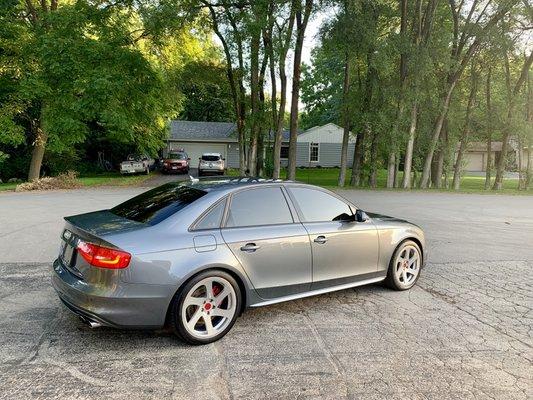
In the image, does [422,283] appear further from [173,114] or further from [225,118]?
[225,118]

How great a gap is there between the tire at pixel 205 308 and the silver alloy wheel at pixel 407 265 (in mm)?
2382

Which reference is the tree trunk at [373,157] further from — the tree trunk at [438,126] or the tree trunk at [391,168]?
the tree trunk at [438,126]

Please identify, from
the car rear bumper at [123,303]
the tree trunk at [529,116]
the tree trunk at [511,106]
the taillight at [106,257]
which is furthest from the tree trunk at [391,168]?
the taillight at [106,257]

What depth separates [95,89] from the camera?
56.3 feet

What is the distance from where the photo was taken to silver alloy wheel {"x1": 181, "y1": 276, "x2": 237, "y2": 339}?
146 inches

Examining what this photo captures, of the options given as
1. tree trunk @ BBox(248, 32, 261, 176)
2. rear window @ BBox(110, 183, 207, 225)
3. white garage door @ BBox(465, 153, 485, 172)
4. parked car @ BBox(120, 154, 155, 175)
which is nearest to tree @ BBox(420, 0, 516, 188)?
tree trunk @ BBox(248, 32, 261, 176)

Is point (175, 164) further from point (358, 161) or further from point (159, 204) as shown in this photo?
point (159, 204)

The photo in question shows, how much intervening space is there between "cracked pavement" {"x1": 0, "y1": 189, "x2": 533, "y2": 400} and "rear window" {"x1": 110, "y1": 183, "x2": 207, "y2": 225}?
3.65ft

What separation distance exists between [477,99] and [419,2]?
9.12 m

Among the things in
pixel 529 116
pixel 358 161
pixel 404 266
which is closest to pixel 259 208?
pixel 404 266

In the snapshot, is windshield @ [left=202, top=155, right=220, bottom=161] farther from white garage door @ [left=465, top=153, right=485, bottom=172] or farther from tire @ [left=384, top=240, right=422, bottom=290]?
white garage door @ [left=465, top=153, right=485, bottom=172]

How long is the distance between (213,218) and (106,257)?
102 centimetres

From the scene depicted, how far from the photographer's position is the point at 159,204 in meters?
4.20

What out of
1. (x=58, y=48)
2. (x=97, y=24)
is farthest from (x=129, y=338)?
(x=97, y=24)
